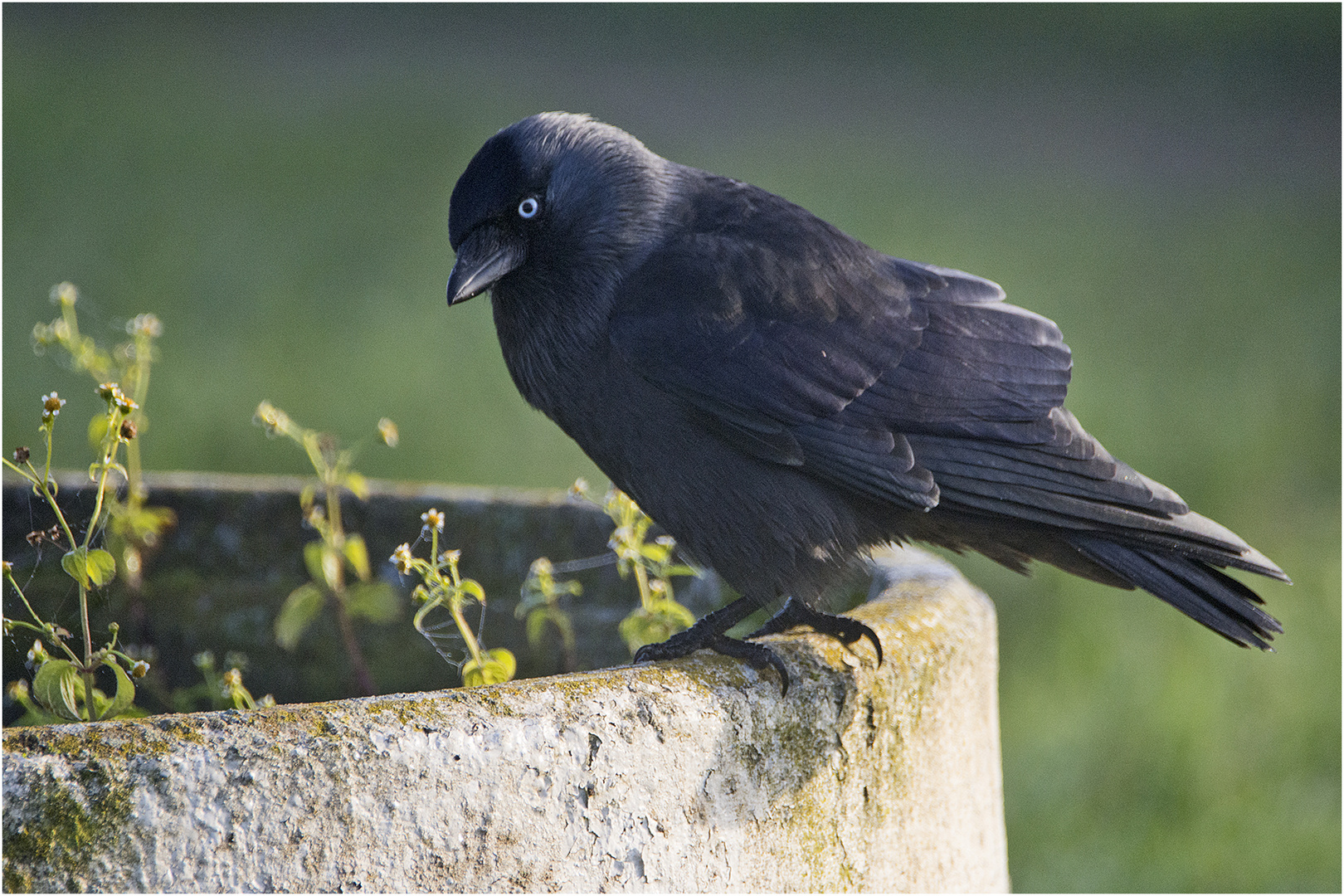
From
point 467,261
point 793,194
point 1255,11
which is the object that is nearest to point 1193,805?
point 467,261

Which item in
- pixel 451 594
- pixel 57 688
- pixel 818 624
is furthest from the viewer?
pixel 818 624

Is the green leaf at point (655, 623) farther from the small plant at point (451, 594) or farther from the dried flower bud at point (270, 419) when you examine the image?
the dried flower bud at point (270, 419)

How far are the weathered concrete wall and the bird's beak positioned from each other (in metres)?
0.91

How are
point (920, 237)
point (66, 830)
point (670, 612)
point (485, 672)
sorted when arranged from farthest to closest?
point (920, 237) → point (670, 612) → point (485, 672) → point (66, 830)

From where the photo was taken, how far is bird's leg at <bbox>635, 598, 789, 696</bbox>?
1694 millimetres

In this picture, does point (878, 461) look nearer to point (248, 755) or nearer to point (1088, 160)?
point (248, 755)

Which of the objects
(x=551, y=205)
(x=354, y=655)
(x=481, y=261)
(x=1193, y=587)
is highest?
(x=551, y=205)

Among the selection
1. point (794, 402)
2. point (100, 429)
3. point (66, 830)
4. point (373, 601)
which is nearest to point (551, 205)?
point (794, 402)

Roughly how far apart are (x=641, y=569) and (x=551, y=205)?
0.73 metres

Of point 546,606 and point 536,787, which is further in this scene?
point 546,606

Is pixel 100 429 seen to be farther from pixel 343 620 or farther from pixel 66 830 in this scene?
pixel 66 830

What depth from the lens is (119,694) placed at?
1643 millimetres

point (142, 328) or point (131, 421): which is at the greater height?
point (142, 328)

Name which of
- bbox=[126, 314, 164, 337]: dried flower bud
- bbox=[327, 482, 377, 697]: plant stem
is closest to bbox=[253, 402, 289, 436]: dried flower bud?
bbox=[327, 482, 377, 697]: plant stem
